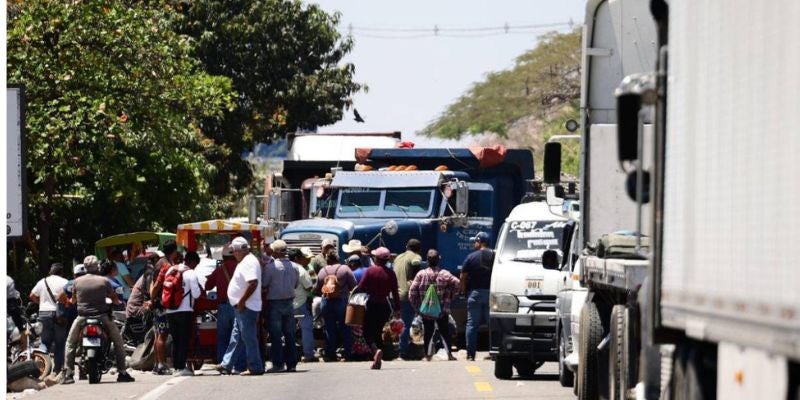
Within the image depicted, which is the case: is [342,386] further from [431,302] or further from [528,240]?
[431,302]

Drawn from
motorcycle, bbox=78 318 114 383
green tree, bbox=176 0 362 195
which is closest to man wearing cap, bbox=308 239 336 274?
motorcycle, bbox=78 318 114 383

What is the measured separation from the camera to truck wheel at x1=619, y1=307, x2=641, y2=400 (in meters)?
12.5

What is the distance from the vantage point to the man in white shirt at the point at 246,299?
73.3 feet

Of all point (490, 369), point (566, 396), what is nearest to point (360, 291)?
point (490, 369)

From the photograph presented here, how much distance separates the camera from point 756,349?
7473 millimetres

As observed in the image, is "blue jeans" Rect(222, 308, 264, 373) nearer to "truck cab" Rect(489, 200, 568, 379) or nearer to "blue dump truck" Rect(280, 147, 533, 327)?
"truck cab" Rect(489, 200, 568, 379)

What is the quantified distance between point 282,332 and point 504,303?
3859 millimetres

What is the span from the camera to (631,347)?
500 inches

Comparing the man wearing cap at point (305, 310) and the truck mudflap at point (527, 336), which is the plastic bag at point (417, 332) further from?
the truck mudflap at point (527, 336)

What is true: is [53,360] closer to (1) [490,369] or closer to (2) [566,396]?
(1) [490,369]

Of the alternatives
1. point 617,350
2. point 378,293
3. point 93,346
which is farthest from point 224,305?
point 617,350

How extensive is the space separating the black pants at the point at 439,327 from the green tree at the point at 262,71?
26742 mm

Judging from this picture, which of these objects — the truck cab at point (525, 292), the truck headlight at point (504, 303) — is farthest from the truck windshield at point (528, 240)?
the truck headlight at point (504, 303)

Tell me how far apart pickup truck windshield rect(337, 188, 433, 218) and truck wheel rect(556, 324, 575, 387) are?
10.5 meters
